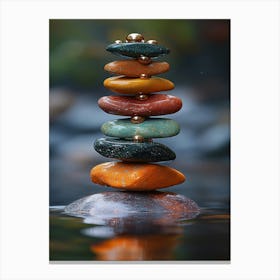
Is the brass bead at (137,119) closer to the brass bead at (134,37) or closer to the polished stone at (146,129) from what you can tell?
the polished stone at (146,129)

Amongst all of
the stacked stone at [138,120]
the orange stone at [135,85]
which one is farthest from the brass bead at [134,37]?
the orange stone at [135,85]

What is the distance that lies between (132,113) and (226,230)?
1.10 meters

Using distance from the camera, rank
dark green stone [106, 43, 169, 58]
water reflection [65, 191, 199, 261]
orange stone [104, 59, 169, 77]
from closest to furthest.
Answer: water reflection [65, 191, 199, 261] < dark green stone [106, 43, 169, 58] < orange stone [104, 59, 169, 77]

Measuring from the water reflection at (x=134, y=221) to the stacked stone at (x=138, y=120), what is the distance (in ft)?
0.40

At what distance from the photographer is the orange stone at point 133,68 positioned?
8.73m

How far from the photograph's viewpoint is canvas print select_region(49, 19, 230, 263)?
847cm

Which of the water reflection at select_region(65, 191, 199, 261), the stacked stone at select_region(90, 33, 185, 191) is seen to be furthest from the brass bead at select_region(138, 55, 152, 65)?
the water reflection at select_region(65, 191, 199, 261)

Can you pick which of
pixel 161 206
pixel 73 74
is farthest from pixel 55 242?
pixel 73 74

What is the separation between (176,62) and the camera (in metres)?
9.16

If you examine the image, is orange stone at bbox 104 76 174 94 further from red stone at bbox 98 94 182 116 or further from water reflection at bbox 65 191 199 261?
water reflection at bbox 65 191 199 261

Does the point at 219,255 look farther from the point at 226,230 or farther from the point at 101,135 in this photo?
the point at 101,135

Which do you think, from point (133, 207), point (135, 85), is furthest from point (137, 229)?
point (135, 85)

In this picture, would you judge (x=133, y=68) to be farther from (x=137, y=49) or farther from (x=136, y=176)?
(x=136, y=176)

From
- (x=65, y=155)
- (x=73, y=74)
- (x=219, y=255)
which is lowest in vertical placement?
(x=219, y=255)
